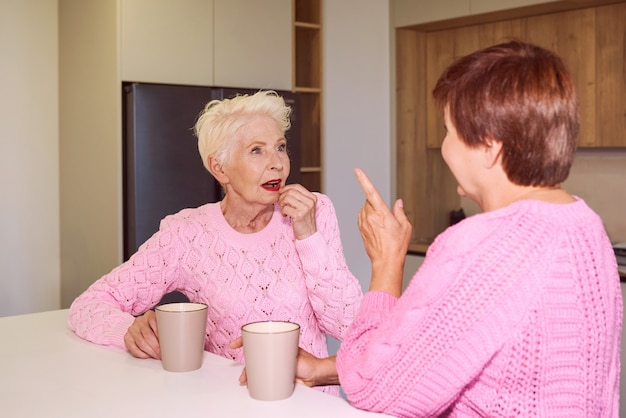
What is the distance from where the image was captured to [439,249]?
41.1 inches

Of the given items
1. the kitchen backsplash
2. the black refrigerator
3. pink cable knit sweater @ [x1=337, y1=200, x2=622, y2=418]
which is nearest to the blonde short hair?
pink cable knit sweater @ [x1=337, y1=200, x2=622, y2=418]

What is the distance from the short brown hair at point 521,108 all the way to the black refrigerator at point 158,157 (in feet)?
7.59

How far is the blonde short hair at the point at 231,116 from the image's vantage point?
76.8 inches

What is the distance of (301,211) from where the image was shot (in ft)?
5.62

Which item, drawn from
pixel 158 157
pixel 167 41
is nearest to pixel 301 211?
pixel 158 157

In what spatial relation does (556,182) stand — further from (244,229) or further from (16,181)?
(16,181)

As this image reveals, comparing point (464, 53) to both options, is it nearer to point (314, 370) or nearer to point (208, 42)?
point (208, 42)

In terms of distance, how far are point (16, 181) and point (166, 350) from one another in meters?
2.53

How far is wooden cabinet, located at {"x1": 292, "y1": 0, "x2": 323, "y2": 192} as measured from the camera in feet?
13.1

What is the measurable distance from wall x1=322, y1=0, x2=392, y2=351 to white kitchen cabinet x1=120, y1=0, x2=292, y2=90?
1.13 feet

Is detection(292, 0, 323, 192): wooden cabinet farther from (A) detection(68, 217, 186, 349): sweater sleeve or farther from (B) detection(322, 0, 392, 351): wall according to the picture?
(A) detection(68, 217, 186, 349): sweater sleeve

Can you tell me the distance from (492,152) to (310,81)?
3.05 m

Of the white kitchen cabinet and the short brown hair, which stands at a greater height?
the white kitchen cabinet

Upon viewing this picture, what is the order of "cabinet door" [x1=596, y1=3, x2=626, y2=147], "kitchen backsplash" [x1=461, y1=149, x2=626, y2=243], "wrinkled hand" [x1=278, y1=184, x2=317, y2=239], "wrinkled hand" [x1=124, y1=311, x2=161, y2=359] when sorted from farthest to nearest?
"kitchen backsplash" [x1=461, y1=149, x2=626, y2=243]
"cabinet door" [x1=596, y1=3, x2=626, y2=147]
"wrinkled hand" [x1=278, y1=184, x2=317, y2=239]
"wrinkled hand" [x1=124, y1=311, x2=161, y2=359]
